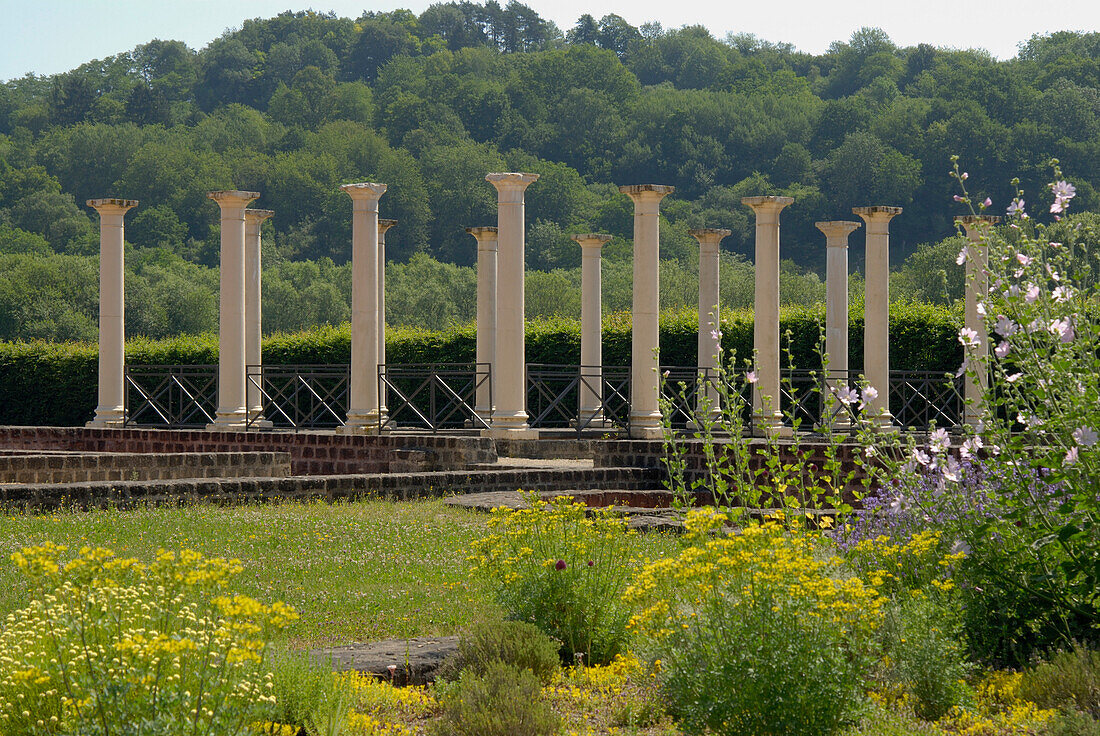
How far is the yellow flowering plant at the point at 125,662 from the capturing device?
186 inches

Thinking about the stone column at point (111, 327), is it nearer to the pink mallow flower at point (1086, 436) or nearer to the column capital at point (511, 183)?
the column capital at point (511, 183)

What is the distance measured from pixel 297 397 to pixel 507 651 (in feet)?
67.4

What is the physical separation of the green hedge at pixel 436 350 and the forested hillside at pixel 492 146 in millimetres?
24323

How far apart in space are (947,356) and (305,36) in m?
82.4

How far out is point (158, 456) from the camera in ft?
56.1

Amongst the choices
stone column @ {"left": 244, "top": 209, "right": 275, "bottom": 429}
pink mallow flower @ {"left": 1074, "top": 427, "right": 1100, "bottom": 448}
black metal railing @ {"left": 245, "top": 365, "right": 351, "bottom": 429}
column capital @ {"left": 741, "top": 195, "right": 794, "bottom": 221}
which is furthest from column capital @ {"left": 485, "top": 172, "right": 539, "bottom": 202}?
pink mallow flower @ {"left": 1074, "top": 427, "right": 1100, "bottom": 448}

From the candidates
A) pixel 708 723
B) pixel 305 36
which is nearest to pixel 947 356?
pixel 708 723

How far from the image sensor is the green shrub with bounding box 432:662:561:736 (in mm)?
5621

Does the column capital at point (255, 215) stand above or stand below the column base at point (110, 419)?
above

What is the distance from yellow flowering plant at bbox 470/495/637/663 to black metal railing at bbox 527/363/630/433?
1212cm

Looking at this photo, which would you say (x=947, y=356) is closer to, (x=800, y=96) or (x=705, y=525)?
(x=705, y=525)

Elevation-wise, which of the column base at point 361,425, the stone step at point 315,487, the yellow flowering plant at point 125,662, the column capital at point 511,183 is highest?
the column capital at point 511,183

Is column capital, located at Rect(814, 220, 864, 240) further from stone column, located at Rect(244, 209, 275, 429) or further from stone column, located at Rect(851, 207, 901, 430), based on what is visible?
stone column, located at Rect(244, 209, 275, 429)

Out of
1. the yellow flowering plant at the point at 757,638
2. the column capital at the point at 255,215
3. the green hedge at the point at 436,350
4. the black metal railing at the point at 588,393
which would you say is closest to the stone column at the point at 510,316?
the black metal railing at the point at 588,393
